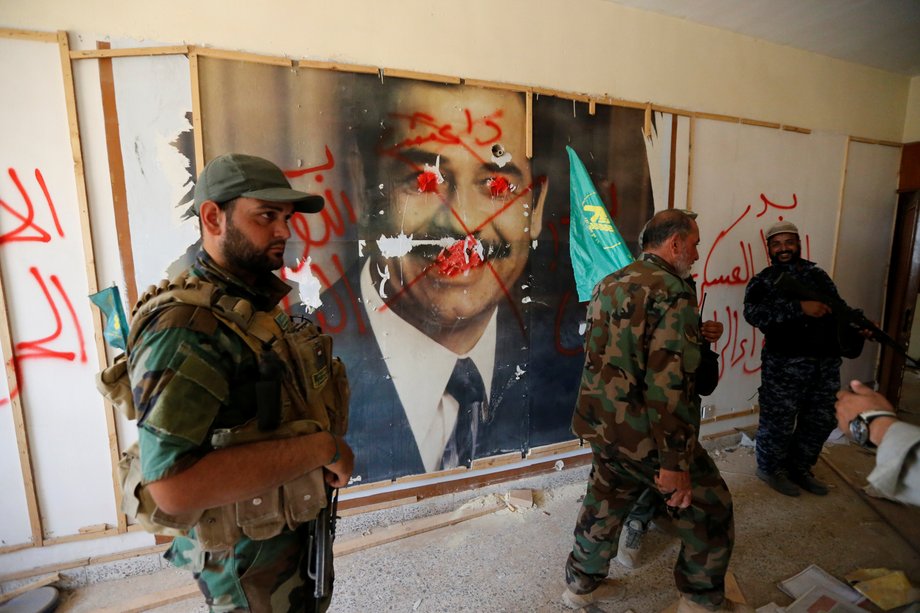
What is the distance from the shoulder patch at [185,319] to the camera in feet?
3.13

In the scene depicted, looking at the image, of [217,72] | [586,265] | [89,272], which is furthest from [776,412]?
[89,272]

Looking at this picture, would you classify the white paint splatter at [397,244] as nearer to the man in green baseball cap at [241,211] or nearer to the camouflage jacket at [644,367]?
the camouflage jacket at [644,367]

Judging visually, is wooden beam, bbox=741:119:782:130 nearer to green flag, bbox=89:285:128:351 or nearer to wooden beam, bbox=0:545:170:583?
green flag, bbox=89:285:128:351

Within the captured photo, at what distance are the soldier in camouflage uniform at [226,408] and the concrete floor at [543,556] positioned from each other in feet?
3.63

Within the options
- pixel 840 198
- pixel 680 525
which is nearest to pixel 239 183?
pixel 680 525

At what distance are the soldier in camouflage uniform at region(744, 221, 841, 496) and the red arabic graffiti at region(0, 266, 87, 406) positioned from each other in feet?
13.8

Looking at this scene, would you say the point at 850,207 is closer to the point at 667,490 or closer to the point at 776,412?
the point at 776,412

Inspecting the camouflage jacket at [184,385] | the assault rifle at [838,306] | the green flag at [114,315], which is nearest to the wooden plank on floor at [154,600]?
the green flag at [114,315]

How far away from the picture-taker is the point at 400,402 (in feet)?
8.70

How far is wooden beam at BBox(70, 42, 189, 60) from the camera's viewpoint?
1.94m

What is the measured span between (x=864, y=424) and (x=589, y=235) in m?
1.93

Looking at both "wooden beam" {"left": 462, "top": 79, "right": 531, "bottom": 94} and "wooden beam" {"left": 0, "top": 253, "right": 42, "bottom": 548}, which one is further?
"wooden beam" {"left": 462, "top": 79, "right": 531, "bottom": 94}

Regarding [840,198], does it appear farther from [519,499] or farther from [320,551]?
[320,551]

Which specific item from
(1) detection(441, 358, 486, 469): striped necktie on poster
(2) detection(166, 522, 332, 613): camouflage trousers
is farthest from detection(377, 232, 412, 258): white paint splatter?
(2) detection(166, 522, 332, 613): camouflage trousers
